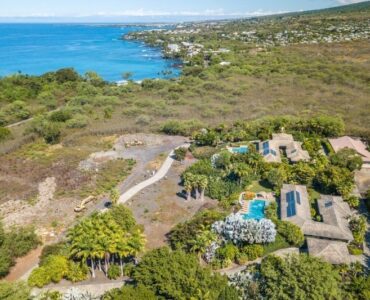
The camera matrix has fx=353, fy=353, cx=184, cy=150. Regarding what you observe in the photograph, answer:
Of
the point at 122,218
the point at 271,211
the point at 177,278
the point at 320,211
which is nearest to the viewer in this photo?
the point at 177,278

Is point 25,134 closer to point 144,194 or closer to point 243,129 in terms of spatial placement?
point 144,194

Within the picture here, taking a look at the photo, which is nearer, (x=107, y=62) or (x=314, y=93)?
(x=314, y=93)

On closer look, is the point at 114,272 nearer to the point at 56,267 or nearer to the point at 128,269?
the point at 128,269

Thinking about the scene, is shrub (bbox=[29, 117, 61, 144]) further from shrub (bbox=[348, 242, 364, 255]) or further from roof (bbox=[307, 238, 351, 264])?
shrub (bbox=[348, 242, 364, 255])

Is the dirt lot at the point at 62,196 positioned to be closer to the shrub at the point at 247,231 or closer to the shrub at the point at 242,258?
the shrub at the point at 247,231

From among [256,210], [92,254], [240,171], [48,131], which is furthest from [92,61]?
[92,254]

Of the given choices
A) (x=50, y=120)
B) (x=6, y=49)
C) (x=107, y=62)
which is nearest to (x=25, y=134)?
(x=50, y=120)

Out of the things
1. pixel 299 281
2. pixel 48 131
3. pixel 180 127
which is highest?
pixel 299 281
